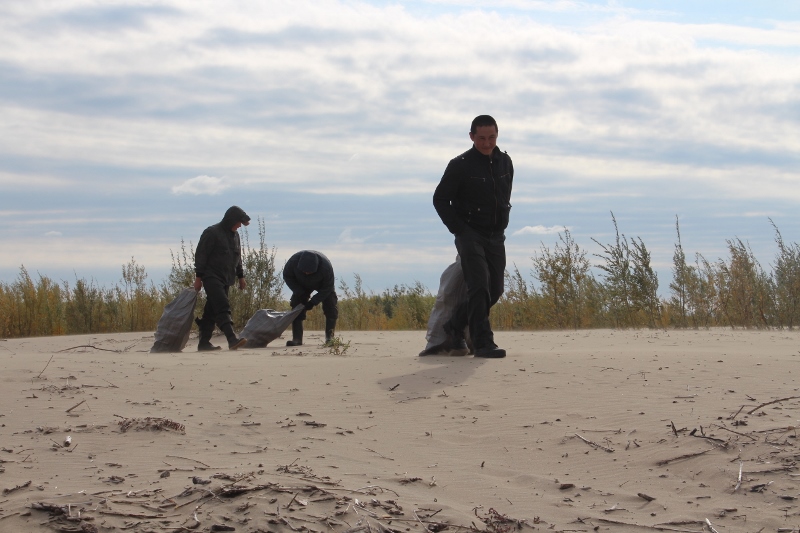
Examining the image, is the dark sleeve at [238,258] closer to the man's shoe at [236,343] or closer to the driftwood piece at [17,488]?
the man's shoe at [236,343]

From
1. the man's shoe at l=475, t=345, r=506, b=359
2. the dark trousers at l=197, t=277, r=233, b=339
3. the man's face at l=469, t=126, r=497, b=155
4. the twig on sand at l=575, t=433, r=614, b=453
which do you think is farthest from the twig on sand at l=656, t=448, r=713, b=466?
the dark trousers at l=197, t=277, r=233, b=339

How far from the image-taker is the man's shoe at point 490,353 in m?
7.84

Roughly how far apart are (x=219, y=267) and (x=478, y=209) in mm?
4384

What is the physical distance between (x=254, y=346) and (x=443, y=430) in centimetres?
647

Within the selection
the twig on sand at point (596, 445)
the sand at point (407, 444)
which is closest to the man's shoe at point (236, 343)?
the sand at point (407, 444)

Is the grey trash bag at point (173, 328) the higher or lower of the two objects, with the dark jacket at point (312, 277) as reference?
lower

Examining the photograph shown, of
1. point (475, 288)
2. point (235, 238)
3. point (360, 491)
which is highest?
point (235, 238)

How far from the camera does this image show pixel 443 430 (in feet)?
17.6

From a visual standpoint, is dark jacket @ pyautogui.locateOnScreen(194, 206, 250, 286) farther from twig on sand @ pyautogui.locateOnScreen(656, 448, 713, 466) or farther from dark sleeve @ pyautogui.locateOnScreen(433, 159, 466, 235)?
twig on sand @ pyautogui.locateOnScreen(656, 448, 713, 466)

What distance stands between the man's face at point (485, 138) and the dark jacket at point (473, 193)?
10cm

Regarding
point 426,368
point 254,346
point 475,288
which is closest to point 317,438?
point 426,368

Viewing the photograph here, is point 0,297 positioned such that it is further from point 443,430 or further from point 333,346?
point 443,430

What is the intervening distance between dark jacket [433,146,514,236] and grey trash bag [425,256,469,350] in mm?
589

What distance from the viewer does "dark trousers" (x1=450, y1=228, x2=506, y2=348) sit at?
7957 millimetres
